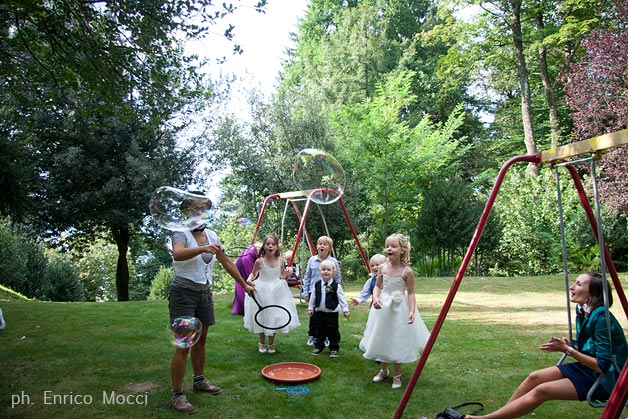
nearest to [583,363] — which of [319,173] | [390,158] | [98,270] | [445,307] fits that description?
[445,307]

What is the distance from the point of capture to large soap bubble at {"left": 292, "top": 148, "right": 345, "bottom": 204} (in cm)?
730

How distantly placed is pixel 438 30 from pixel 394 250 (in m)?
17.7

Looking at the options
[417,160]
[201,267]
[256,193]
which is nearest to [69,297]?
[256,193]

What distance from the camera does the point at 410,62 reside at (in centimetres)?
2438

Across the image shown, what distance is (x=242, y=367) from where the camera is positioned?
5039 mm

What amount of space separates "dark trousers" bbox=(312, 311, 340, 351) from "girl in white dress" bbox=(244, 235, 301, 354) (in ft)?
0.99

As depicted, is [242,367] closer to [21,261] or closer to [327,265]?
[327,265]

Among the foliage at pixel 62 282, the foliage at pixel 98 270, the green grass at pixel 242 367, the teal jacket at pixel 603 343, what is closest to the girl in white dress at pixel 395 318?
the green grass at pixel 242 367

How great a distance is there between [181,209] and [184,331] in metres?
1.02

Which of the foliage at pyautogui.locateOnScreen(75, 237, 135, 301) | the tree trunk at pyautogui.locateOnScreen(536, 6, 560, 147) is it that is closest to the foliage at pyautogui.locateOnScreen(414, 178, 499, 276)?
the tree trunk at pyautogui.locateOnScreen(536, 6, 560, 147)

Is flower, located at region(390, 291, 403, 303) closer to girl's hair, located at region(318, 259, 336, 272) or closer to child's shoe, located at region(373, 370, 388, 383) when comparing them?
child's shoe, located at region(373, 370, 388, 383)

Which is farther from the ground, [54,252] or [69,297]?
[54,252]

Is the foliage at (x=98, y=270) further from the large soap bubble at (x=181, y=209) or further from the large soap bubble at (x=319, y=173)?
the large soap bubble at (x=181, y=209)

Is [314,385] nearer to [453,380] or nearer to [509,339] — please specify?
[453,380]
